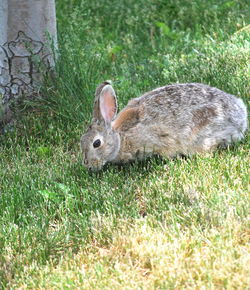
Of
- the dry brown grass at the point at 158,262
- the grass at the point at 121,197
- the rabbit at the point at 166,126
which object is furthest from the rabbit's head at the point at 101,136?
the dry brown grass at the point at 158,262

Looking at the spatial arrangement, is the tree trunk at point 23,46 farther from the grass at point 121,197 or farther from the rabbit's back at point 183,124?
the rabbit's back at point 183,124

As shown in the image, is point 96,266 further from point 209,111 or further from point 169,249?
point 209,111

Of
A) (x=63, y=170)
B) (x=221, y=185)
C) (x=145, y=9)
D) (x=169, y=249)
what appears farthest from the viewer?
(x=145, y=9)

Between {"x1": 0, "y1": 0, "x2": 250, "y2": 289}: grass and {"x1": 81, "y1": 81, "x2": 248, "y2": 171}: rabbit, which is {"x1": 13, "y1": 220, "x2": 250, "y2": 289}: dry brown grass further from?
{"x1": 81, "y1": 81, "x2": 248, "y2": 171}: rabbit

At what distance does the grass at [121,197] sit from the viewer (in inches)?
144

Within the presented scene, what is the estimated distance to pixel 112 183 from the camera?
5.01 meters

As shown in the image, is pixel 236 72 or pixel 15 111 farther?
Answer: pixel 236 72

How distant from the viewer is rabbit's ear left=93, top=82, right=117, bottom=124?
526 cm

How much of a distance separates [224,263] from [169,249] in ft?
1.28

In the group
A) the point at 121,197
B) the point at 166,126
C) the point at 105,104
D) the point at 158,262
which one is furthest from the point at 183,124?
Answer: the point at 158,262

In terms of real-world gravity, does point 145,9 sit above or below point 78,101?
above

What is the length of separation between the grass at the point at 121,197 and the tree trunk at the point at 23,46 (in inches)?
6.4

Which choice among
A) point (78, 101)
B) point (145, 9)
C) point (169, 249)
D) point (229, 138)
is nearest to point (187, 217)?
point (169, 249)

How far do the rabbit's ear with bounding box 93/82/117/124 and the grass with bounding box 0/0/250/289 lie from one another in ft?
1.48
